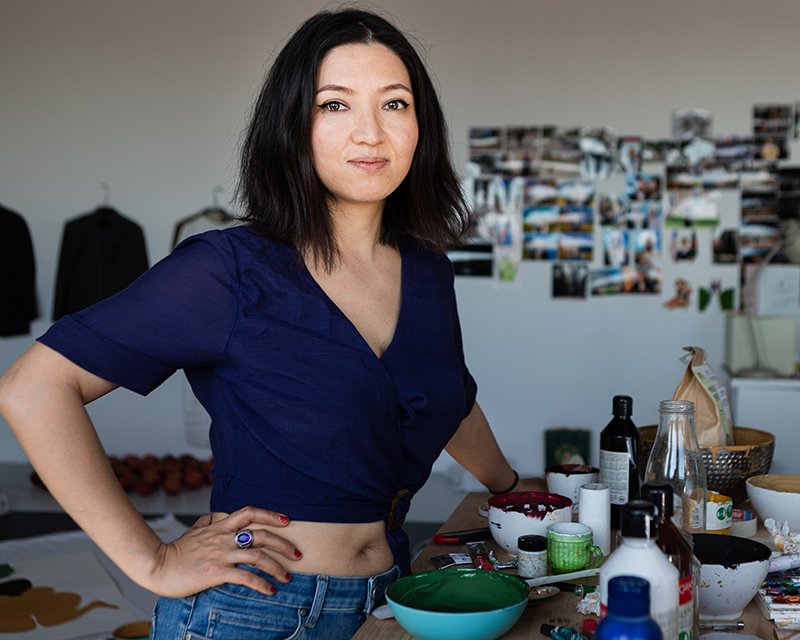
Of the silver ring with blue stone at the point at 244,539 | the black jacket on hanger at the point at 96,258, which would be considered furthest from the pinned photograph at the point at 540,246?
the silver ring with blue stone at the point at 244,539

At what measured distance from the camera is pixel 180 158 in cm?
421

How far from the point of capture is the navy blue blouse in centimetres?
99

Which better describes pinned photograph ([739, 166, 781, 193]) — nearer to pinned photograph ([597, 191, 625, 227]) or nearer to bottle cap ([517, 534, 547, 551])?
pinned photograph ([597, 191, 625, 227])

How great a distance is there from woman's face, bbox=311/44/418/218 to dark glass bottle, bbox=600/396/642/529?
57 centimetres

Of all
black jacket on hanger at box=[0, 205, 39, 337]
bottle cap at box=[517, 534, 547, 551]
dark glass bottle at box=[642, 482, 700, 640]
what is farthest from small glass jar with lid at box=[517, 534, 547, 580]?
black jacket on hanger at box=[0, 205, 39, 337]

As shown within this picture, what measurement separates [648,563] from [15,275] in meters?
4.29

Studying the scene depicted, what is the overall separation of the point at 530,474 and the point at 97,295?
8.58ft

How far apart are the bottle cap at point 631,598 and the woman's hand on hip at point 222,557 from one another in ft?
1.90

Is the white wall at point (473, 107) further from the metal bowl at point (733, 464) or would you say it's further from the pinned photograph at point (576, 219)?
the metal bowl at point (733, 464)

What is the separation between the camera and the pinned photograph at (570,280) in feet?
13.0

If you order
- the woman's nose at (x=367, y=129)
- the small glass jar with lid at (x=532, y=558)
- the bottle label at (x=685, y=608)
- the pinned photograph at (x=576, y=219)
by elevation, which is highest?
the woman's nose at (x=367, y=129)

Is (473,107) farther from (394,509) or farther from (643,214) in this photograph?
(394,509)

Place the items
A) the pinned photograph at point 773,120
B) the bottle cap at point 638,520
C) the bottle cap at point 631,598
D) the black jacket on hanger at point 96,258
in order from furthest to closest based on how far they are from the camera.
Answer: the black jacket on hanger at point 96,258 < the pinned photograph at point 773,120 < the bottle cap at point 638,520 < the bottle cap at point 631,598

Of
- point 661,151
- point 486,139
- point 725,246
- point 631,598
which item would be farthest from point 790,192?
point 631,598
